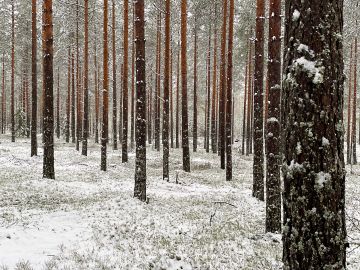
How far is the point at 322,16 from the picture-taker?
296 cm

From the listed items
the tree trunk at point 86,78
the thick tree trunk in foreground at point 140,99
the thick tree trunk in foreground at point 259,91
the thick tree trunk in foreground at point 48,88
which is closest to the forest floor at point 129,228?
the thick tree trunk in foreground at point 140,99

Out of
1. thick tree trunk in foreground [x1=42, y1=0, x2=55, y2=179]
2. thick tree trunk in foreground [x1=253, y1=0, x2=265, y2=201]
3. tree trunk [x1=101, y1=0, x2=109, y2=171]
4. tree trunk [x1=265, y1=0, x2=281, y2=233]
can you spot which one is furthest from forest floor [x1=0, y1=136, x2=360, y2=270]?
tree trunk [x1=101, y1=0, x2=109, y2=171]

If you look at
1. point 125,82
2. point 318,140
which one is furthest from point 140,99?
point 125,82

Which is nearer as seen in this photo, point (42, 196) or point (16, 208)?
point (16, 208)

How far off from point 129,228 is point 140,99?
13.8 ft

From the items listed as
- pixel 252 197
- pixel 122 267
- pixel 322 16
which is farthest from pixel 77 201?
pixel 322 16

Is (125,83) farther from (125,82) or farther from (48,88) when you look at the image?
(48,88)

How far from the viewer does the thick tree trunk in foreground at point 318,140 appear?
2938 mm

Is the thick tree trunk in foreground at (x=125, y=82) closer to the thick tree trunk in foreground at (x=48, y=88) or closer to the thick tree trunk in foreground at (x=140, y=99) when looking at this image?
the thick tree trunk in foreground at (x=48, y=88)

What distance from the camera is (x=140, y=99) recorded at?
10.6m

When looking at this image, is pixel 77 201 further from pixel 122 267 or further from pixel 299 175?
pixel 299 175

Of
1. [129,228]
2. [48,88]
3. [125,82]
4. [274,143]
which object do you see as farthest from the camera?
[125,82]

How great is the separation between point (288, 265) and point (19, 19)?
32.3m

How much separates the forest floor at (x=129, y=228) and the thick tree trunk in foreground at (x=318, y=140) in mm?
3016
